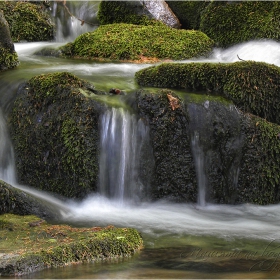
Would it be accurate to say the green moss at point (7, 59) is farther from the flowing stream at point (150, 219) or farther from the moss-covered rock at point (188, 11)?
the moss-covered rock at point (188, 11)

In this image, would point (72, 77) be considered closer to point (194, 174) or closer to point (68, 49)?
point (194, 174)

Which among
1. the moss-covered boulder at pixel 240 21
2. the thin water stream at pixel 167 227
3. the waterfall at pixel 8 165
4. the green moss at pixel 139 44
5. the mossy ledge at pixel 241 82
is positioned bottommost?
the thin water stream at pixel 167 227

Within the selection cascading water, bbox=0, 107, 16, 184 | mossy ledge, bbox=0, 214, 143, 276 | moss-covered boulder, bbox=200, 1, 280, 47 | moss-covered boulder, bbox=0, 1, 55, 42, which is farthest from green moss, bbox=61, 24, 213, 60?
mossy ledge, bbox=0, 214, 143, 276

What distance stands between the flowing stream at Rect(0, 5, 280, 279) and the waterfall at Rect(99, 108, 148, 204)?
0.04 ft

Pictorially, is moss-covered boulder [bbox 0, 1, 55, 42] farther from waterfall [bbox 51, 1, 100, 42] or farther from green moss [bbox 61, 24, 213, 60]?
green moss [bbox 61, 24, 213, 60]

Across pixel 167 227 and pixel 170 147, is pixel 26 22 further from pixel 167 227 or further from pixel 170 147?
pixel 167 227

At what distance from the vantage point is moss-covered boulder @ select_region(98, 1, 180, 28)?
11.8m

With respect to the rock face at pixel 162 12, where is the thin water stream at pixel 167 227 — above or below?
below

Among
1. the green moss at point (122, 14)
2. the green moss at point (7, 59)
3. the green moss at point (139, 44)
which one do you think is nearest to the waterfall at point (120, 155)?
the green moss at point (7, 59)

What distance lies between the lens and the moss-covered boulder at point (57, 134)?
688cm

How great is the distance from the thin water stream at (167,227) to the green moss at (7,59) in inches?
6.9

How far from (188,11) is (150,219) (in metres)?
6.75

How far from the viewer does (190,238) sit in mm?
5586

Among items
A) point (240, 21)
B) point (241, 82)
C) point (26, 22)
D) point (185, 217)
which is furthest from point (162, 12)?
point (185, 217)
